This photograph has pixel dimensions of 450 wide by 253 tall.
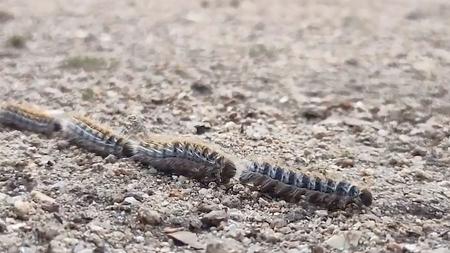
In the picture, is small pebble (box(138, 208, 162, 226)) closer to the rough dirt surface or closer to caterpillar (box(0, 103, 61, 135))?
the rough dirt surface

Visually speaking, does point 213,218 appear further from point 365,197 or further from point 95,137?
point 95,137

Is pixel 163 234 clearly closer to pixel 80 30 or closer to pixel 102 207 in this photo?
pixel 102 207

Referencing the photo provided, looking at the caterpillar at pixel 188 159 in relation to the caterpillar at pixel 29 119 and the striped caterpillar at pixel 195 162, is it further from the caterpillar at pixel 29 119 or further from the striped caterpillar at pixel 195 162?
the caterpillar at pixel 29 119

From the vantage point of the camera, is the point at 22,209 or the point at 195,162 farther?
the point at 195,162

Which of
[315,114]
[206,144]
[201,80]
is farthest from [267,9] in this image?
[206,144]

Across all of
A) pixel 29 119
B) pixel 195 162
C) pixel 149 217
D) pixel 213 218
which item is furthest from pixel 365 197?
pixel 29 119

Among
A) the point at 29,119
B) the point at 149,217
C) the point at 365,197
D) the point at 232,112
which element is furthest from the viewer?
the point at 232,112

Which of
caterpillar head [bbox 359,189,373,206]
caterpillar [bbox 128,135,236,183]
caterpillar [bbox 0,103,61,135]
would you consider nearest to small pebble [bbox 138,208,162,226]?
caterpillar [bbox 128,135,236,183]

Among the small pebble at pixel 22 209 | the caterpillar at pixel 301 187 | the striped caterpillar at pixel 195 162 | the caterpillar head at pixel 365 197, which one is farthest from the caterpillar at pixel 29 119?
the caterpillar head at pixel 365 197
